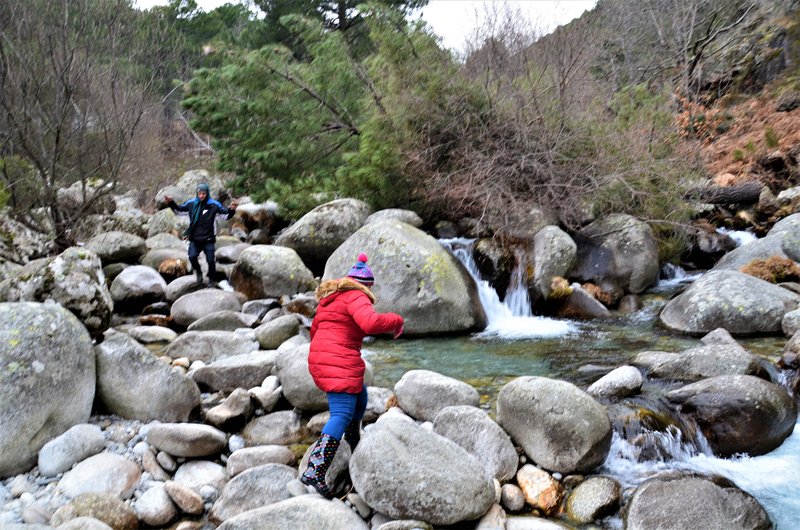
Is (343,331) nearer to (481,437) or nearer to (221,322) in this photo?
(481,437)

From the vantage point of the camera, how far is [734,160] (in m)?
14.9

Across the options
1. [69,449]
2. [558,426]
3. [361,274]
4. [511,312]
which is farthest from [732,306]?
[69,449]

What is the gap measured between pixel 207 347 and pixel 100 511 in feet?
10.1

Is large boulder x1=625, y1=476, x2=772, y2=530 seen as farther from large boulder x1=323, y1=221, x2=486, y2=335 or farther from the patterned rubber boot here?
large boulder x1=323, y1=221, x2=486, y2=335

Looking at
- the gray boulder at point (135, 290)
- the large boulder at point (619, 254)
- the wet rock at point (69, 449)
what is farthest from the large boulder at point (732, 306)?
the gray boulder at point (135, 290)

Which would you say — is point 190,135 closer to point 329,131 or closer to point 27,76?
point 329,131

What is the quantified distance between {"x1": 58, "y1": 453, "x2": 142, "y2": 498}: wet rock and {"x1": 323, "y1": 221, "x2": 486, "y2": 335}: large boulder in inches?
161

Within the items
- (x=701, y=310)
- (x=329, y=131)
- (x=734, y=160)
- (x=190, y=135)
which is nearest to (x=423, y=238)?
(x=701, y=310)

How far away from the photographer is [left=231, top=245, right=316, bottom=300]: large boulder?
962 cm

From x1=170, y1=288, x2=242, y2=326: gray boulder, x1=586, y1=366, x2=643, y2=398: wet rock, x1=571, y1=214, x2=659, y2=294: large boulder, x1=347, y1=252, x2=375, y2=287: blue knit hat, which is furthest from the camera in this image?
x1=571, y1=214, x2=659, y2=294: large boulder

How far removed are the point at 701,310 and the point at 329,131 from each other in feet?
31.1

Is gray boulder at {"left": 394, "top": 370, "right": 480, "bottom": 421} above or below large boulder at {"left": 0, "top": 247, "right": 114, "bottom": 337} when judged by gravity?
below

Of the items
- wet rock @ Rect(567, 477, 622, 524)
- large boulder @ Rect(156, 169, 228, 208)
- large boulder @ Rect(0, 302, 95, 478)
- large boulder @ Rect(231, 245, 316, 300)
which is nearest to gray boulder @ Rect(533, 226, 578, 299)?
large boulder @ Rect(231, 245, 316, 300)

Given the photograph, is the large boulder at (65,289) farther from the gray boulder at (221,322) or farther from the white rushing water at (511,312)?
the white rushing water at (511,312)
